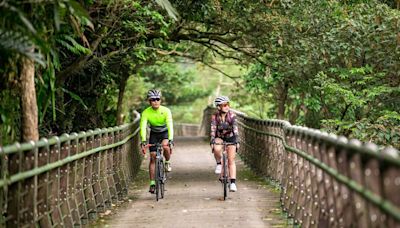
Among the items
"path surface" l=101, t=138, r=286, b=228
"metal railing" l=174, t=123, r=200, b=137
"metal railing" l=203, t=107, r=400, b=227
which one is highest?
"metal railing" l=203, t=107, r=400, b=227

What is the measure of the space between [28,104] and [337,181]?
14.6 ft

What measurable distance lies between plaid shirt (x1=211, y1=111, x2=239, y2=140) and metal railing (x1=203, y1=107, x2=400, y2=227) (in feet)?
2.93

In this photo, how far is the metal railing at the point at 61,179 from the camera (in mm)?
7672

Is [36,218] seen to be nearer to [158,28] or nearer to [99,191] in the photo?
[99,191]

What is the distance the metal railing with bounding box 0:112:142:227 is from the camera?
767 cm

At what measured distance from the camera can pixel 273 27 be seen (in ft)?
60.0

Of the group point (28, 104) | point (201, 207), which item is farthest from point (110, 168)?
point (28, 104)

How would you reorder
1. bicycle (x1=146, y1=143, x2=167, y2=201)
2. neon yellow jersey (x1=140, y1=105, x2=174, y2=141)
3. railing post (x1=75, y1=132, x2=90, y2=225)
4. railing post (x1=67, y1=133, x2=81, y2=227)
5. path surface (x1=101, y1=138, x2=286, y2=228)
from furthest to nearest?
neon yellow jersey (x1=140, y1=105, x2=174, y2=141), bicycle (x1=146, y1=143, x2=167, y2=201), path surface (x1=101, y1=138, x2=286, y2=228), railing post (x1=75, y1=132, x2=90, y2=225), railing post (x1=67, y1=133, x2=81, y2=227)

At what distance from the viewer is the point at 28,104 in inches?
395

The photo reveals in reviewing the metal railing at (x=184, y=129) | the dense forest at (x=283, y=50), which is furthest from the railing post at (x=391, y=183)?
the metal railing at (x=184, y=129)

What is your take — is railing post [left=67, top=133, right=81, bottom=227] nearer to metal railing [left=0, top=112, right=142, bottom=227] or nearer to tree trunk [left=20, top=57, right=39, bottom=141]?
metal railing [left=0, top=112, right=142, bottom=227]

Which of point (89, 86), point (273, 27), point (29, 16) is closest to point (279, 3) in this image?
point (273, 27)

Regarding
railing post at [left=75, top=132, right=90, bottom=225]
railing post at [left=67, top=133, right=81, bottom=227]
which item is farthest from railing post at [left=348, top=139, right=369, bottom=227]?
railing post at [left=75, top=132, right=90, bottom=225]

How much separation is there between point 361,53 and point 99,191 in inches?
324
